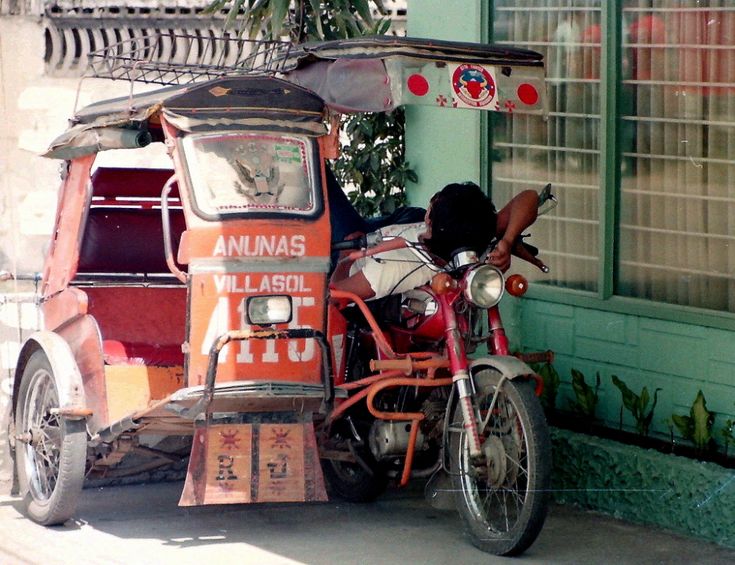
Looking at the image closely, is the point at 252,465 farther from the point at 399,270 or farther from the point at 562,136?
the point at 562,136

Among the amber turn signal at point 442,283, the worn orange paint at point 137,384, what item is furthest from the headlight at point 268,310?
the worn orange paint at point 137,384

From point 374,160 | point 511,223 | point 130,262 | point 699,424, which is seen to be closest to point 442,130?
point 374,160

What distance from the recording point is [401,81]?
6.70 meters

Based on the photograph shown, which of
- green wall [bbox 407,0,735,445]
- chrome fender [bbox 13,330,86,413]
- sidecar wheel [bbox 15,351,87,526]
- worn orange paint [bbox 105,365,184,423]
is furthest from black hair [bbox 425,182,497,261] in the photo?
sidecar wheel [bbox 15,351,87,526]

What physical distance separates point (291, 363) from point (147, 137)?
126 centimetres

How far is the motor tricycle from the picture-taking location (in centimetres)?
676

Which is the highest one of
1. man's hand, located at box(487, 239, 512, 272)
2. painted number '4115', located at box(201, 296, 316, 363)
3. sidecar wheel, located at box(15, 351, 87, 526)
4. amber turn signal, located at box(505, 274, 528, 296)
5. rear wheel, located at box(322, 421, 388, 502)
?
man's hand, located at box(487, 239, 512, 272)

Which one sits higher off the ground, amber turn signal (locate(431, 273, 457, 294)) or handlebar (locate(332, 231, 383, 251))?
handlebar (locate(332, 231, 383, 251))

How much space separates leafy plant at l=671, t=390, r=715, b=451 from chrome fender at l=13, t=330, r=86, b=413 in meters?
2.93

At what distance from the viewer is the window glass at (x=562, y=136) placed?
27.5ft

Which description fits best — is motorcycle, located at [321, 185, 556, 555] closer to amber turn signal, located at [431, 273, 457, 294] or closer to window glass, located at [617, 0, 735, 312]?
amber turn signal, located at [431, 273, 457, 294]

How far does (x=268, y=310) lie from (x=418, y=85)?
122 centimetres

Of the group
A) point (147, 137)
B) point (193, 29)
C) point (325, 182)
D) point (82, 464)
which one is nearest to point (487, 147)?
point (325, 182)

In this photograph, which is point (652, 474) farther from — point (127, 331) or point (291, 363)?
point (127, 331)
